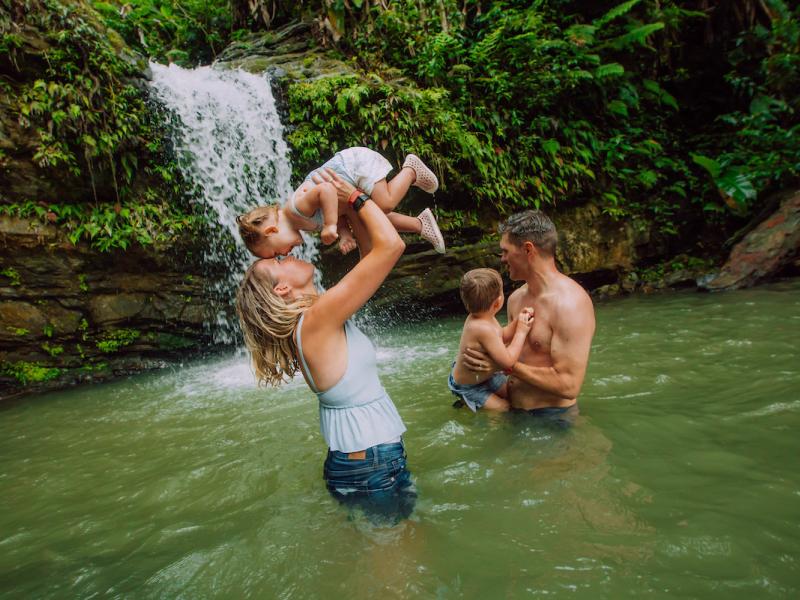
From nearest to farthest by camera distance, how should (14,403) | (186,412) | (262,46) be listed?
1. (186,412)
2. (14,403)
3. (262,46)

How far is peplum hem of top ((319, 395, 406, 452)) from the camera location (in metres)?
1.87

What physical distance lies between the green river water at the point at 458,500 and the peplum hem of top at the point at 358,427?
17.0 inches

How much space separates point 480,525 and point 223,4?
13748 millimetres

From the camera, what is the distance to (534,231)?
291cm

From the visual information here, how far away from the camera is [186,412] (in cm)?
454

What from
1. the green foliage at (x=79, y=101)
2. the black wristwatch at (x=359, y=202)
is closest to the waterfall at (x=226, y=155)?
the green foliage at (x=79, y=101)

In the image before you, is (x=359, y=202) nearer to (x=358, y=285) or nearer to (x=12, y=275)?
A: (x=358, y=285)

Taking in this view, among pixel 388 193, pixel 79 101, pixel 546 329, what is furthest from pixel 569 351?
pixel 79 101

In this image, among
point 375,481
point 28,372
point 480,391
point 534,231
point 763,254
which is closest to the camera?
point 375,481

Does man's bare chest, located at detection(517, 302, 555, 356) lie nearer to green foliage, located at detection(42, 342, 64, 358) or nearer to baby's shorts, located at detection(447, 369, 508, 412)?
baby's shorts, located at detection(447, 369, 508, 412)

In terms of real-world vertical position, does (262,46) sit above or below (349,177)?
above

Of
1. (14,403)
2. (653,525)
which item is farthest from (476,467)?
(14,403)

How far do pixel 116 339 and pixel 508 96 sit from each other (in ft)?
27.0

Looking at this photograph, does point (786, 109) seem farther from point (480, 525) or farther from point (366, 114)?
point (480, 525)
